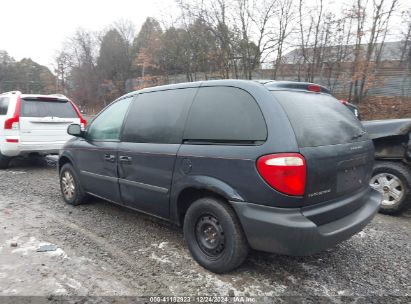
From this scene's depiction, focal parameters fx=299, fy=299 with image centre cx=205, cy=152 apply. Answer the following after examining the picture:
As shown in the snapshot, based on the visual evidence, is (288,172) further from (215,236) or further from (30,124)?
(30,124)

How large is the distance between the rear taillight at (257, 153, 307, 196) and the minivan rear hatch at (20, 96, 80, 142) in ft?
20.6

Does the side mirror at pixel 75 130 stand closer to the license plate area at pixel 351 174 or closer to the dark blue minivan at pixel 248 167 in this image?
the dark blue minivan at pixel 248 167

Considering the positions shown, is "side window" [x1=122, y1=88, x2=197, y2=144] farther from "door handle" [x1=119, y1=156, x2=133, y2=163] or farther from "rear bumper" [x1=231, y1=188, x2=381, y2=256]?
"rear bumper" [x1=231, y1=188, x2=381, y2=256]

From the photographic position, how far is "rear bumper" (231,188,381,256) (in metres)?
2.25

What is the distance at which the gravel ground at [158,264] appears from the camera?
8.33ft

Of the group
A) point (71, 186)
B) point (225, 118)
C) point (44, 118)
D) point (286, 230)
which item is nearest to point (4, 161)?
point (44, 118)

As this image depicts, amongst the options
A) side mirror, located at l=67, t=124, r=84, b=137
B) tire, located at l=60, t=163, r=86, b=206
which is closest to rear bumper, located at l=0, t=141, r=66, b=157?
tire, located at l=60, t=163, r=86, b=206

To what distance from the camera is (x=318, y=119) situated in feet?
8.61

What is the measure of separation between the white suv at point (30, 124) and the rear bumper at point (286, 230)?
6007 millimetres

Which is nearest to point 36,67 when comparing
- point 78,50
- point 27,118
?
point 78,50

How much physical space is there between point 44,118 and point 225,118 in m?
5.77

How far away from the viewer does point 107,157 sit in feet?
12.5

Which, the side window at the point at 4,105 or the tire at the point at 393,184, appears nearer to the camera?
the tire at the point at 393,184

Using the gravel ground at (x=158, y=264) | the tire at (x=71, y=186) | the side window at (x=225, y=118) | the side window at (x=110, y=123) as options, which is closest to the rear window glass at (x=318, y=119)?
the side window at (x=225, y=118)
